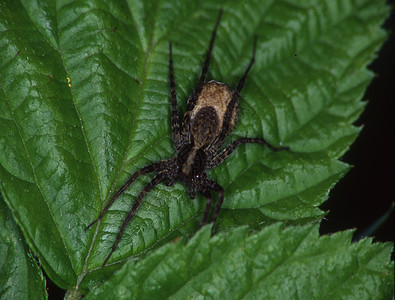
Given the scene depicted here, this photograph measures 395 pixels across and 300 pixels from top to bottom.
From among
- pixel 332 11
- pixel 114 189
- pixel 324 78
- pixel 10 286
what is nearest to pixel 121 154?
pixel 114 189

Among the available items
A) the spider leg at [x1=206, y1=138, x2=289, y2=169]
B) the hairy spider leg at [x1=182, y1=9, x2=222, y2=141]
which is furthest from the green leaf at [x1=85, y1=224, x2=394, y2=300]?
the hairy spider leg at [x1=182, y1=9, x2=222, y2=141]

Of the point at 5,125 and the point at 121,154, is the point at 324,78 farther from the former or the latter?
the point at 5,125

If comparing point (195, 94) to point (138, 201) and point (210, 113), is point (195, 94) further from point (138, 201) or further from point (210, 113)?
point (138, 201)

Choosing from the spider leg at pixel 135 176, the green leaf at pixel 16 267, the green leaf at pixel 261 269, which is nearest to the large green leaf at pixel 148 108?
the spider leg at pixel 135 176

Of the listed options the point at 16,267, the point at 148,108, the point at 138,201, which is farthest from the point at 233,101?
the point at 16,267

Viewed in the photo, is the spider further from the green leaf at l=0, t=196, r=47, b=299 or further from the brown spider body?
the green leaf at l=0, t=196, r=47, b=299
